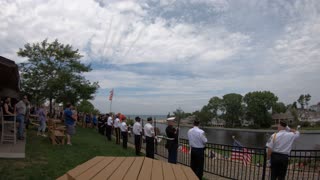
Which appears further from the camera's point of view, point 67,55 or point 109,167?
point 67,55

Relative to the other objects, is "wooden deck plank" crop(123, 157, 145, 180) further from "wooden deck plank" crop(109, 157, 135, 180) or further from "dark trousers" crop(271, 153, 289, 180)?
"dark trousers" crop(271, 153, 289, 180)

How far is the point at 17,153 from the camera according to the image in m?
10.8

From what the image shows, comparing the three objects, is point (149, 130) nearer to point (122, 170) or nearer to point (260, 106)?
point (122, 170)

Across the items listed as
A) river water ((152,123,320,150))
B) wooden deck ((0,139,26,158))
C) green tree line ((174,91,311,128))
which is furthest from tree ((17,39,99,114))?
green tree line ((174,91,311,128))

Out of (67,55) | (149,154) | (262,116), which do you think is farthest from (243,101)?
(149,154)

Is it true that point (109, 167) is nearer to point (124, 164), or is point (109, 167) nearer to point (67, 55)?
point (124, 164)

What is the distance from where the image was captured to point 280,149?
8.45 metres

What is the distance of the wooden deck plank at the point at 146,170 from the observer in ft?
15.0

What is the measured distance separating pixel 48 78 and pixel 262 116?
11692 cm

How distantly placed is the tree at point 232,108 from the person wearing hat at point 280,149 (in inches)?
5464

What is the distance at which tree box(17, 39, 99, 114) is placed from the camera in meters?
33.8

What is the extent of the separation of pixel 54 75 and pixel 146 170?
3105 centimetres

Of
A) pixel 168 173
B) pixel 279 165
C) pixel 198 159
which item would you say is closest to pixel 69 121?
pixel 198 159

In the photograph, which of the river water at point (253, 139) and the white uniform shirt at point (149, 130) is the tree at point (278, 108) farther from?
the white uniform shirt at point (149, 130)
